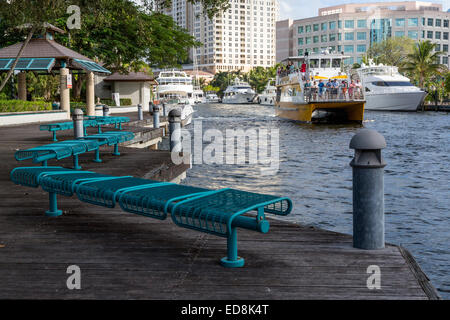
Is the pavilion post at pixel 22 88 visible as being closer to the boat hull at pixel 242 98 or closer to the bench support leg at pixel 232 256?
the bench support leg at pixel 232 256

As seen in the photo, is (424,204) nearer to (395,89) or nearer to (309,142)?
(309,142)

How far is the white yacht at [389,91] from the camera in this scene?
57.5m

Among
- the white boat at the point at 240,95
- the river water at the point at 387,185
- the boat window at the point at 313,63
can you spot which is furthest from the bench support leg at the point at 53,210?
the white boat at the point at 240,95

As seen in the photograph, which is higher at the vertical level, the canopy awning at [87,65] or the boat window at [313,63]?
the boat window at [313,63]

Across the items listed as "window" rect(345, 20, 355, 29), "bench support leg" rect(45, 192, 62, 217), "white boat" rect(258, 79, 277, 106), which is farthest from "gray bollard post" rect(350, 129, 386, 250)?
"window" rect(345, 20, 355, 29)

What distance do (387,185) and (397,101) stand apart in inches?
1850

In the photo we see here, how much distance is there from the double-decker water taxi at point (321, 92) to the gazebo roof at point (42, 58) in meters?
17.4

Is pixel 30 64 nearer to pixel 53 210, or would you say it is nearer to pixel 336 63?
pixel 53 210

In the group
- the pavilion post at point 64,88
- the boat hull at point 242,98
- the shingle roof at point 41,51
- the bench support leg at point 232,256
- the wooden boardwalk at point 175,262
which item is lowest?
the wooden boardwalk at point 175,262

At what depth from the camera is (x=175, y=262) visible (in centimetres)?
438

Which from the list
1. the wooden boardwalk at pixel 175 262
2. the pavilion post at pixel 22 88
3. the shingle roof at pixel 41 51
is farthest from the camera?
the pavilion post at pixel 22 88

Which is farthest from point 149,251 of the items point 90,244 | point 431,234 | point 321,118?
point 321,118

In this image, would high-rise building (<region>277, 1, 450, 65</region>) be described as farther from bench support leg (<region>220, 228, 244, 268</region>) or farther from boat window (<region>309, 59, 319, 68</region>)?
bench support leg (<region>220, 228, 244, 268</region>)

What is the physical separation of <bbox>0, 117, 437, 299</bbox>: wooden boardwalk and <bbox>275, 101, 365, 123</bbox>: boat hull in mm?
33443
